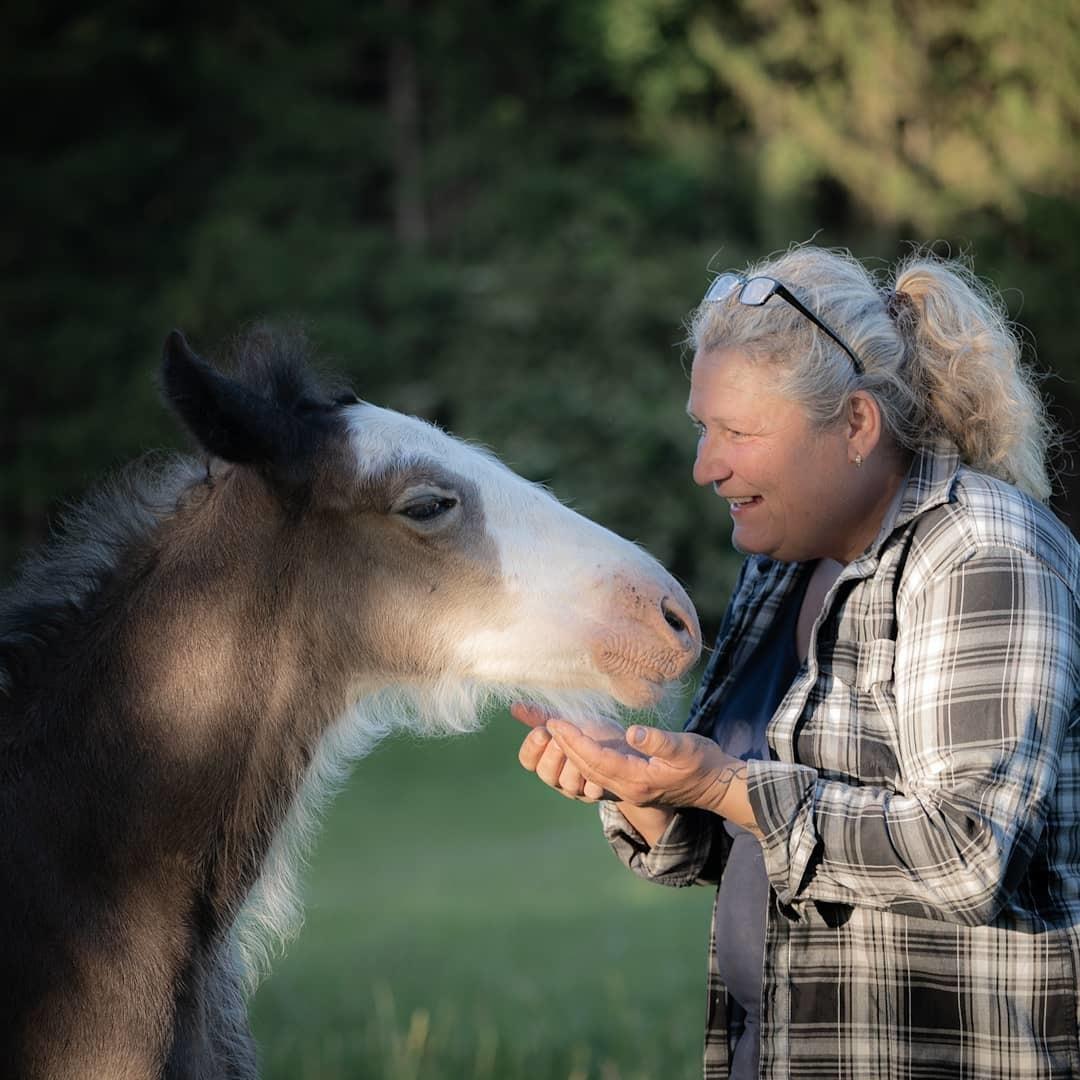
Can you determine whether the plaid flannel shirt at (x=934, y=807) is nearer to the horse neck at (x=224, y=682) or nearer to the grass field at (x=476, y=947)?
the horse neck at (x=224, y=682)

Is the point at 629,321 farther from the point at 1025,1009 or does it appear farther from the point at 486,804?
the point at 1025,1009

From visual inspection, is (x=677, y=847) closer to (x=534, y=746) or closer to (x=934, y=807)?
(x=534, y=746)

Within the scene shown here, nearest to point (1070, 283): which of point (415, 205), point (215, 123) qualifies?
point (415, 205)

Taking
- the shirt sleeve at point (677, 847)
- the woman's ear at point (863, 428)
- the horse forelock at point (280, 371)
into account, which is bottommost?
the shirt sleeve at point (677, 847)

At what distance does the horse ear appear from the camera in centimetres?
299

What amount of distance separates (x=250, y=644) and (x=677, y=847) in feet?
3.65

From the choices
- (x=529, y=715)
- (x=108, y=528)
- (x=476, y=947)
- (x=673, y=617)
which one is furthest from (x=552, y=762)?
(x=476, y=947)

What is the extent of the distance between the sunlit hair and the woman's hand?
760mm

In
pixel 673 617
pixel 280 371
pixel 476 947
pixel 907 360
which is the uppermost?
pixel 280 371

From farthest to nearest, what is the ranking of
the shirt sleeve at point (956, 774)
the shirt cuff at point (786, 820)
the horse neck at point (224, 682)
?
the horse neck at point (224, 682) < the shirt cuff at point (786, 820) < the shirt sleeve at point (956, 774)

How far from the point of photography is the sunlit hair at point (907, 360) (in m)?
3.03

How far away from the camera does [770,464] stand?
3.07m

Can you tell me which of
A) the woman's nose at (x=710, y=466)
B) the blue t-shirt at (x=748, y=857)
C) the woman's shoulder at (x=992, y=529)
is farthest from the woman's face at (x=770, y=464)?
the blue t-shirt at (x=748, y=857)

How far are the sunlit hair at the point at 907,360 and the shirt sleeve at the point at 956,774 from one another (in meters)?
0.45
